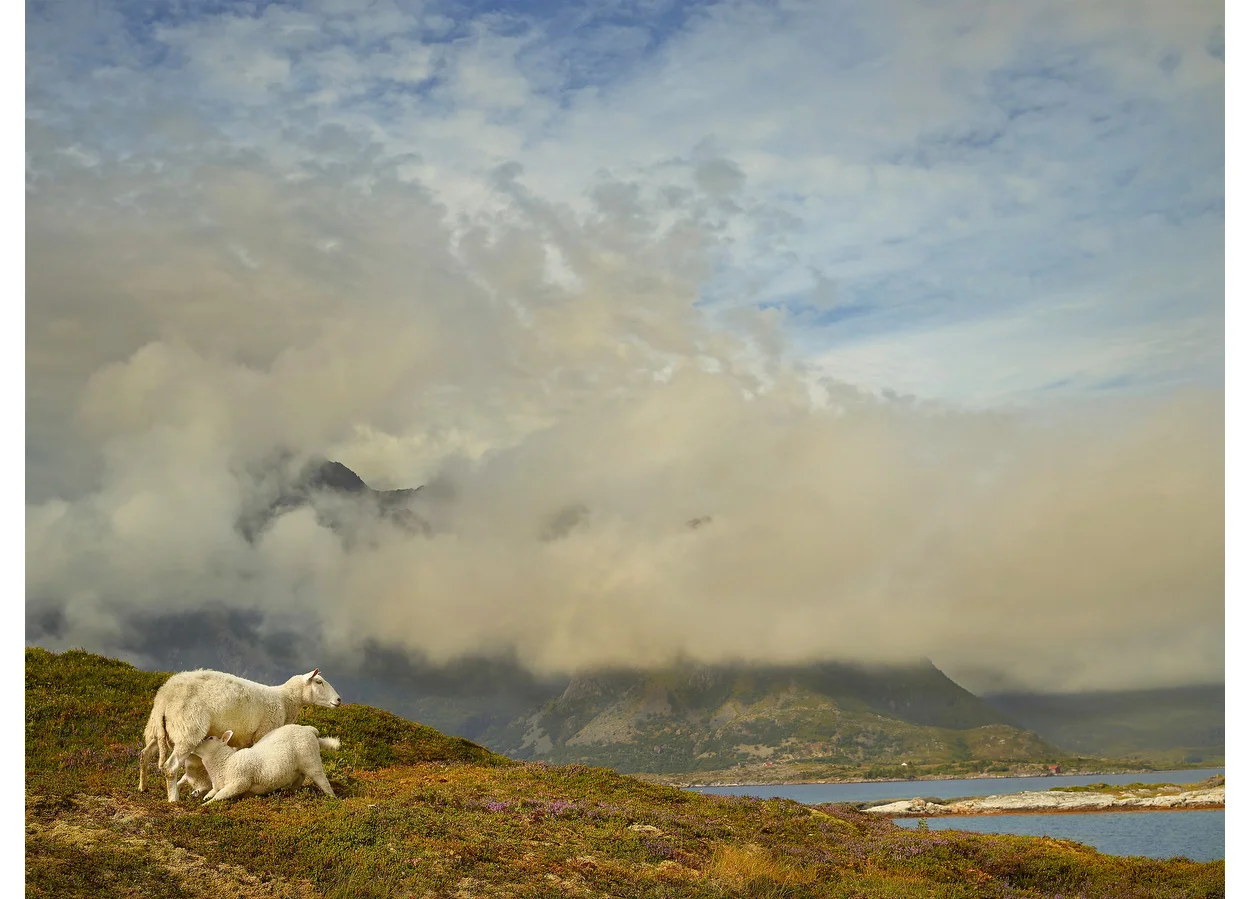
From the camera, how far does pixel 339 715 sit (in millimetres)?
31609

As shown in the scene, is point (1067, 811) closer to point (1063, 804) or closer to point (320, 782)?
point (1063, 804)

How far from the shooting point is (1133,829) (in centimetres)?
5572

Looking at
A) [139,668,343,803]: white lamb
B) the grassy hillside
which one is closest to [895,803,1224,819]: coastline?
the grassy hillside

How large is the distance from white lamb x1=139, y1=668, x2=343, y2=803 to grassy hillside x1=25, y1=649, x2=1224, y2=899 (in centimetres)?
87

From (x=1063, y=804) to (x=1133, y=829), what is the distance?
31642 mm

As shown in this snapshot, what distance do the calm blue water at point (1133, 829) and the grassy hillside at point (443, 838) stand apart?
11.3 meters

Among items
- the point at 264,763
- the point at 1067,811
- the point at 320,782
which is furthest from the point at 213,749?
the point at 1067,811

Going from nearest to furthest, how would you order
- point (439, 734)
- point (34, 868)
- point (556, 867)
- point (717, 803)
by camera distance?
point (34, 868)
point (556, 867)
point (717, 803)
point (439, 734)

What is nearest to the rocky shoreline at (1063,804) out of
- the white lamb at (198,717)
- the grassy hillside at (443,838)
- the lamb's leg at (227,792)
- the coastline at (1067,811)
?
the coastline at (1067,811)

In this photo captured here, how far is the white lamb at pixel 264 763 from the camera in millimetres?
19000

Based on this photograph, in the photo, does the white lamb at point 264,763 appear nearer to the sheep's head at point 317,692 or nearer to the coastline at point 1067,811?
the sheep's head at point 317,692
